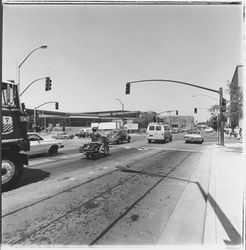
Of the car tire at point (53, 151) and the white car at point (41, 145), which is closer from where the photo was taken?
the white car at point (41, 145)

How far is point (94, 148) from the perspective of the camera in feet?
42.7

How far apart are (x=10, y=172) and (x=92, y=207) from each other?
2951mm

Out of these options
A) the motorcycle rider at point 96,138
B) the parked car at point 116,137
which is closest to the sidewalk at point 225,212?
the motorcycle rider at point 96,138

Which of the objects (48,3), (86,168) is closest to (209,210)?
(48,3)

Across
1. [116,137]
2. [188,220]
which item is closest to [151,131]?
[116,137]

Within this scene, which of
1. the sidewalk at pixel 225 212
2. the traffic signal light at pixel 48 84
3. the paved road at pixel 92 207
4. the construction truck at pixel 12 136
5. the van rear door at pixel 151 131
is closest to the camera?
the sidewalk at pixel 225 212

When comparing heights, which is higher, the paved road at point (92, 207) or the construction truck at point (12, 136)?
the construction truck at point (12, 136)

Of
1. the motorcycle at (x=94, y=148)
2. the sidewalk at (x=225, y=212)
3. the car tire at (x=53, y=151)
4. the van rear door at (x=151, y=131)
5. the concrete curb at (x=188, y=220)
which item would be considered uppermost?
the van rear door at (x=151, y=131)

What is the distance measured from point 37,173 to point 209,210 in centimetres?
633

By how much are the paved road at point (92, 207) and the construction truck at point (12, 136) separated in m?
0.46

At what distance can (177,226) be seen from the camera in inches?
177

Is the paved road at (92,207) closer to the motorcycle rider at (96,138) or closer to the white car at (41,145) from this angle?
the motorcycle rider at (96,138)

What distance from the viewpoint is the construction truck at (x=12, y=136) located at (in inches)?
263

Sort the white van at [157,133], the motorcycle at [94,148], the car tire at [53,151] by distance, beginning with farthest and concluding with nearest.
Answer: the white van at [157,133] → the car tire at [53,151] → the motorcycle at [94,148]
